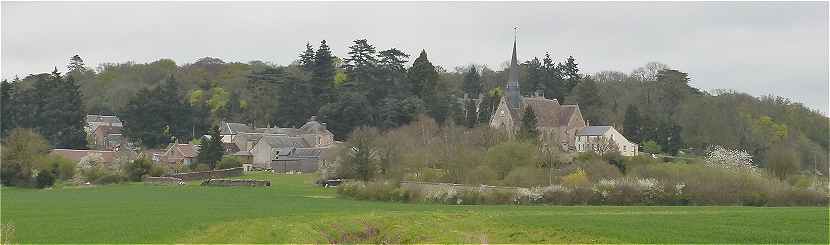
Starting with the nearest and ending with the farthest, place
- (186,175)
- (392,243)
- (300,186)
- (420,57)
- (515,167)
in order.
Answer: (392,243), (515,167), (300,186), (186,175), (420,57)

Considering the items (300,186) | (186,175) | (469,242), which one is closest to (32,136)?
(186,175)

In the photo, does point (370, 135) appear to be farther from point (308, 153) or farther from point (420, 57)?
point (420, 57)

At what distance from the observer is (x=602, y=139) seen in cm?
7288

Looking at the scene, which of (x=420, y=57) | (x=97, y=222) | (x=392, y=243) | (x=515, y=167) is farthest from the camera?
(x=420, y=57)

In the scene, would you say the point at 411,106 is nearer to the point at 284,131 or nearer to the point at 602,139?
the point at 284,131

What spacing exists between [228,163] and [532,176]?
3529 cm

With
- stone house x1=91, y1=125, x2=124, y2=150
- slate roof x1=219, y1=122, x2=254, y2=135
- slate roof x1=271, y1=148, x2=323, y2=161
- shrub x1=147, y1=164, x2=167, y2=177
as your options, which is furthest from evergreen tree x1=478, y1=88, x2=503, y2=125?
stone house x1=91, y1=125, x2=124, y2=150

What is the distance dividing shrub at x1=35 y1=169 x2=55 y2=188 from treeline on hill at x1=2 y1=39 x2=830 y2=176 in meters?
25.1

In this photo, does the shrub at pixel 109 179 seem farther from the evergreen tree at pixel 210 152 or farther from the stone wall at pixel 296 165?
the stone wall at pixel 296 165

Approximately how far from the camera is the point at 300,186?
2308 inches

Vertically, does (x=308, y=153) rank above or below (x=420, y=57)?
below

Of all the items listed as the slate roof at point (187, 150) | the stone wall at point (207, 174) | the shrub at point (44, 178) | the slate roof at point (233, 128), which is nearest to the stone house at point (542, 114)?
the stone wall at point (207, 174)

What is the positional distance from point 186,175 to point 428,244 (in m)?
48.9

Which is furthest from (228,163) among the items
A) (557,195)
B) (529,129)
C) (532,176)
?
(557,195)
